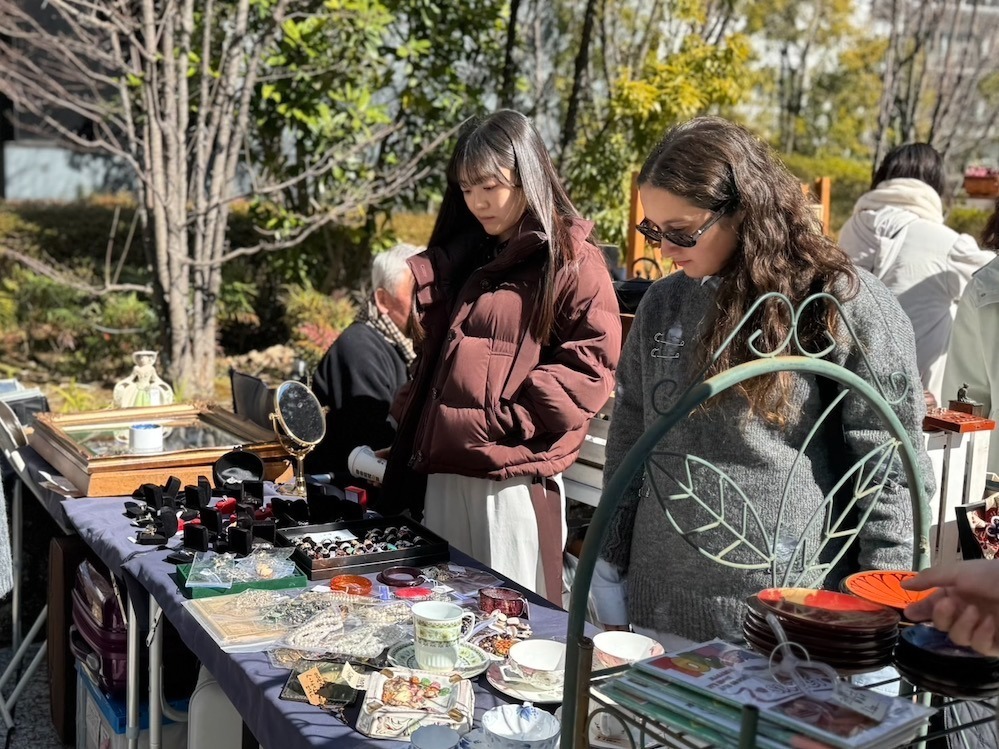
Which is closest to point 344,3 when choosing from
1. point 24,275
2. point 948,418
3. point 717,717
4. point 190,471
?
point 24,275

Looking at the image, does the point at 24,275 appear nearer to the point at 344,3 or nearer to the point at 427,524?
the point at 344,3

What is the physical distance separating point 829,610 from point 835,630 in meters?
0.05

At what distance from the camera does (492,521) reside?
8.87 feet

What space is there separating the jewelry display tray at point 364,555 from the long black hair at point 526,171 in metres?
0.61

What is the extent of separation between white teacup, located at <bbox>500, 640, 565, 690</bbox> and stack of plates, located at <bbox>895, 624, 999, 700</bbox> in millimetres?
606

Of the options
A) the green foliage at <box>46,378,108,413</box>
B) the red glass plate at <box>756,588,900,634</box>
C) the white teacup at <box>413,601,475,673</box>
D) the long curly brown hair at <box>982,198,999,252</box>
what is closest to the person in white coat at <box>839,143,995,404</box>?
the long curly brown hair at <box>982,198,999,252</box>

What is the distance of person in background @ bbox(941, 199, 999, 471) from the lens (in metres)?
2.82

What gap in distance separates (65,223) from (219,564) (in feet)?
28.5

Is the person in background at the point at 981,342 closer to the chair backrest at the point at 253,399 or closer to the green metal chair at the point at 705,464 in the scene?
the green metal chair at the point at 705,464

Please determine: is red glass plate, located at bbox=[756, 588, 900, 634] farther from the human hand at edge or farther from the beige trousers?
the beige trousers

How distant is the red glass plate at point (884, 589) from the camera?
53.0 inches

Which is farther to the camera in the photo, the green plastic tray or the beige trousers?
the beige trousers

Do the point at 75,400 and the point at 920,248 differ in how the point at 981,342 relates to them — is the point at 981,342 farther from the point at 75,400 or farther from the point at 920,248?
the point at 75,400

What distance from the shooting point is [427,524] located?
284 cm
